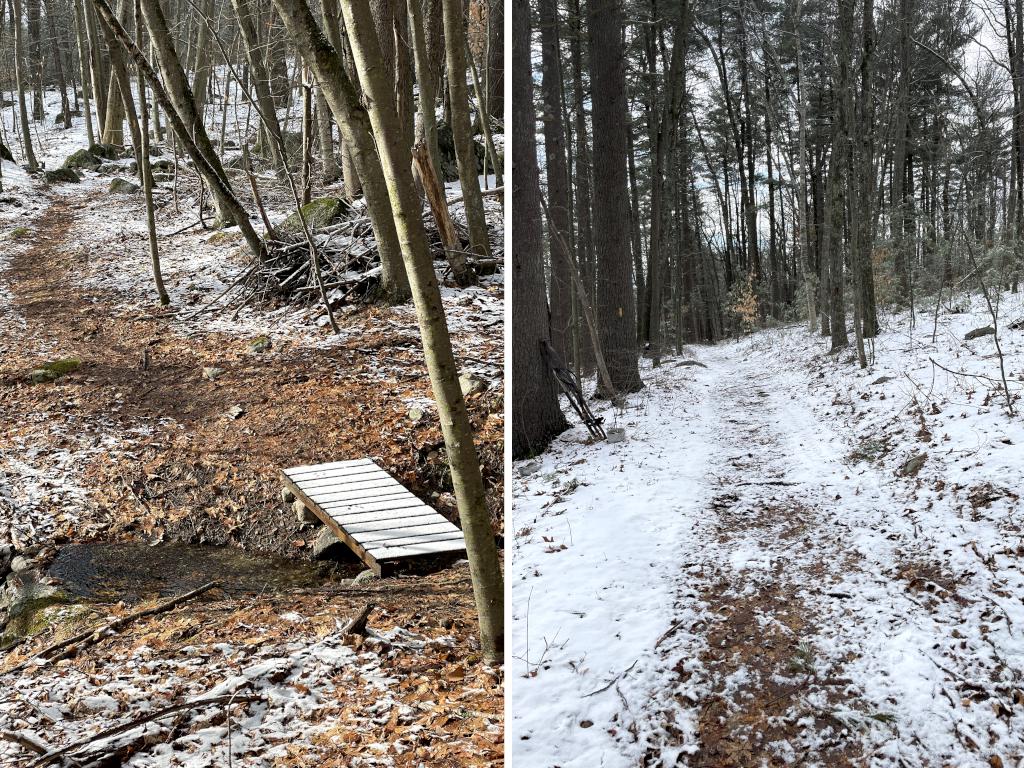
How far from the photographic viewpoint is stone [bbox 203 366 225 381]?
777 centimetres

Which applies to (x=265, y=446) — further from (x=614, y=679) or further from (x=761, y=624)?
(x=761, y=624)

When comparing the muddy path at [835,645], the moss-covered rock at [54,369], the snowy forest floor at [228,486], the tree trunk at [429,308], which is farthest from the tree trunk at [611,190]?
the moss-covered rock at [54,369]

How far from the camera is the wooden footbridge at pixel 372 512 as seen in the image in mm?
4910

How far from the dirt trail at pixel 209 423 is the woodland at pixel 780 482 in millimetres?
1267

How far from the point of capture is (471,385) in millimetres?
6723

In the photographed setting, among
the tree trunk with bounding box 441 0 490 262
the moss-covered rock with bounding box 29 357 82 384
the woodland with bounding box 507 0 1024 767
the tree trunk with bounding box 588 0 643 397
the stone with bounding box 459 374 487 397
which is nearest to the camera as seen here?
the woodland with bounding box 507 0 1024 767

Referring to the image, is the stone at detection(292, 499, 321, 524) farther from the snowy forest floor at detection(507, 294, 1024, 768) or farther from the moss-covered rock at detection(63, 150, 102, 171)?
the moss-covered rock at detection(63, 150, 102, 171)

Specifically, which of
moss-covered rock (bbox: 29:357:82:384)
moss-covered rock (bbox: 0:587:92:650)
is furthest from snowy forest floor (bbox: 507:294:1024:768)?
moss-covered rock (bbox: 29:357:82:384)

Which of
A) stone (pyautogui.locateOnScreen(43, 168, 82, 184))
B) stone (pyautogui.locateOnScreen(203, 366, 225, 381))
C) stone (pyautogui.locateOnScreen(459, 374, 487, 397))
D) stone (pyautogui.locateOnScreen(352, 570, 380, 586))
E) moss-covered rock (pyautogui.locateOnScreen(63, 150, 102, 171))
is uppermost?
moss-covered rock (pyautogui.locateOnScreen(63, 150, 102, 171))

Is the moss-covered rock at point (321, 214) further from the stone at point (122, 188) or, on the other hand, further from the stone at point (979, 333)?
the stone at point (122, 188)

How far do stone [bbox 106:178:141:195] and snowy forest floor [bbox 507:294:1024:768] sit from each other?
16055 mm

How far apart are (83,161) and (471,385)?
63.8 ft

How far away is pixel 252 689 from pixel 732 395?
8.32 metres

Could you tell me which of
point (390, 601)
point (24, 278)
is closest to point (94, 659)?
point (390, 601)
